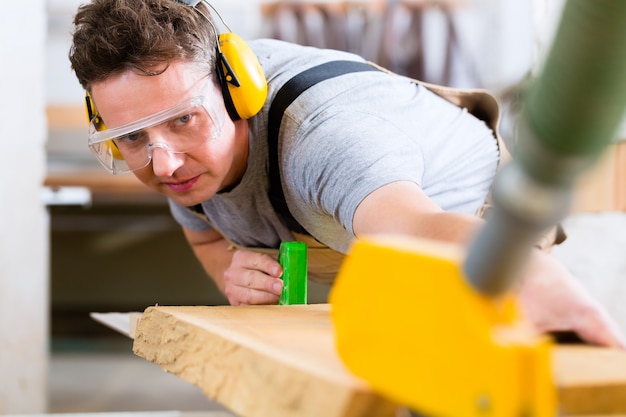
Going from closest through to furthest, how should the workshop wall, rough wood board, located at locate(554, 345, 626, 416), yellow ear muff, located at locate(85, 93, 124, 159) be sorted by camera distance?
rough wood board, located at locate(554, 345, 626, 416) < yellow ear muff, located at locate(85, 93, 124, 159) < the workshop wall

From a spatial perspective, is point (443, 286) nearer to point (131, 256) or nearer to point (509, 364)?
point (509, 364)

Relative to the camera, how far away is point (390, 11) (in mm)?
4422

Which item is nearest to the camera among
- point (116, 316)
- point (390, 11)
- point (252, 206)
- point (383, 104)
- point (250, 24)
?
point (383, 104)

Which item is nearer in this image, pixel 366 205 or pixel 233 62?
pixel 366 205

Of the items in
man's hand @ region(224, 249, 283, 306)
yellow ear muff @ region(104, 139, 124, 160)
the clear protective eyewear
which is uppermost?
the clear protective eyewear

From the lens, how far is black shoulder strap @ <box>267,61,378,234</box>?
152cm

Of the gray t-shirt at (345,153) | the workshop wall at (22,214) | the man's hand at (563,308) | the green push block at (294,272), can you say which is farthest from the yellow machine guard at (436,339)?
the workshop wall at (22,214)

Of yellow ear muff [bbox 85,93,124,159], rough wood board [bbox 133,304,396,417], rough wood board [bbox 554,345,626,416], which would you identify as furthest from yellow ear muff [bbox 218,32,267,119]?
rough wood board [bbox 554,345,626,416]

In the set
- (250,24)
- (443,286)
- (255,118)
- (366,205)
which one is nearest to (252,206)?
(255,118)

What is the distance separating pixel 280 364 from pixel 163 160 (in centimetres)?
83

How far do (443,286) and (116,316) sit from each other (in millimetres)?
1144

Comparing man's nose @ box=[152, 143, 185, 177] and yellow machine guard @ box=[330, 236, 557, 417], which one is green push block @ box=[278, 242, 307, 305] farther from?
yellow machine guard @ box=[330, 236, 557, 417]

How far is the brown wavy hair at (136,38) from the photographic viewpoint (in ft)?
4.80

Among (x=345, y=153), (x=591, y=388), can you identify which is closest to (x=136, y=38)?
(x=345, y=153)
